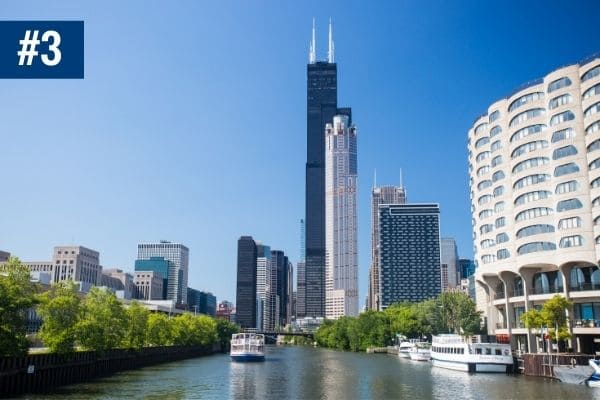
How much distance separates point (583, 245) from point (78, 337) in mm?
94245

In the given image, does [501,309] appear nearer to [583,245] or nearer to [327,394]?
[583,245]

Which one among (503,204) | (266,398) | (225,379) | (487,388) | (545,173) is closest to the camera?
(266,398)

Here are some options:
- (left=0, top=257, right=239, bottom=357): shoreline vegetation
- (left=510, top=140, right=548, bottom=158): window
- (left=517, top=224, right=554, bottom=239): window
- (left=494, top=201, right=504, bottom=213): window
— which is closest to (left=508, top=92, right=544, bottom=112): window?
(left=510, top=140, right=548, bottom=158): window

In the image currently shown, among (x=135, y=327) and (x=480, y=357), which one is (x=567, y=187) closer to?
(x=480, y=357)

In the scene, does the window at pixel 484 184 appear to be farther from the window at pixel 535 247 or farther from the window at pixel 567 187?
the window at pixel 567 187

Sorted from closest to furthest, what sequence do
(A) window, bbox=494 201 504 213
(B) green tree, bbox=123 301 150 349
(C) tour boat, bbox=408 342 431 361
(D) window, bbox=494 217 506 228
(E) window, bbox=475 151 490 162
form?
1. (B) green tree, bbox=123 301 150 349
2. (D) window, bbox=494 217 506 228
3. (A) window, bbox=494 201 504 213
4. (E) window, bbox=475 151 490 162
5. (C) tour boat, bbox=408 342 431 361

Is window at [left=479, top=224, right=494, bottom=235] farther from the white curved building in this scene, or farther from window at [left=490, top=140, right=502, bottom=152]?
window at [left=490, top=140, right=502, bottom=152]

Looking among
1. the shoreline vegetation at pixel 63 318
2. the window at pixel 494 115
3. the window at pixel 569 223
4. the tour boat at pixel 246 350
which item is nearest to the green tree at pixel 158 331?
the shoreline vegetation at pixel 63 318

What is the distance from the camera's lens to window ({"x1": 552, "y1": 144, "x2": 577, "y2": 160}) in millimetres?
120938

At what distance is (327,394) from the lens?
82312 mm

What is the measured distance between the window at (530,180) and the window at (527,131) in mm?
9786

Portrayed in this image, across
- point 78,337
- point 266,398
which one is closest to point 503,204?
point 266,398

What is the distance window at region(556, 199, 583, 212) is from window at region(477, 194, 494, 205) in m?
23.9

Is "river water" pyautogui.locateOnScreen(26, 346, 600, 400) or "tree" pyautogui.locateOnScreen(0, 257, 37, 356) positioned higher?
"tree" pyautogui.locateOnScreen(0, 257, 37, 356)
